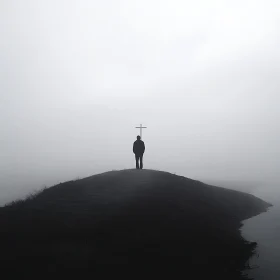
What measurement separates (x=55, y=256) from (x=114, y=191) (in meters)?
12.6

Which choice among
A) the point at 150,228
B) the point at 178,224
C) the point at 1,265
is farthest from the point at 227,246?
the point at 1,265

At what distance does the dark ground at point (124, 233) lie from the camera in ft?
47.6

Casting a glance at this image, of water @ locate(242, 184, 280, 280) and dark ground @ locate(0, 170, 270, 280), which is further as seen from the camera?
water @ locate(242, 184, 280, 280)

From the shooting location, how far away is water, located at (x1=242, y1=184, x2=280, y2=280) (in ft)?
57.6

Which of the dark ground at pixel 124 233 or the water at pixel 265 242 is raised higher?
the dark ground at pixel 124 233

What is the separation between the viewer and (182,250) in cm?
1778

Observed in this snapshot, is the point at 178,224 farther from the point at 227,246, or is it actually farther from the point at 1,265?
the point at 1,265

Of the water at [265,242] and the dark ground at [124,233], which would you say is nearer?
the dark ground at [124,233]

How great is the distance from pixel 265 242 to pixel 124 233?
12.4m

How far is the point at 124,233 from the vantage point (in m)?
18.4

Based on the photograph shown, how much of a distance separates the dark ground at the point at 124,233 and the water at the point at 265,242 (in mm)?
790

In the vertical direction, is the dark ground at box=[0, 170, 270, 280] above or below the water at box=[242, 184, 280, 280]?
above

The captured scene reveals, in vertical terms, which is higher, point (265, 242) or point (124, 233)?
point (124, 233)

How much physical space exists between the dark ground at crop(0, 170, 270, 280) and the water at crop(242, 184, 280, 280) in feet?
2.59
